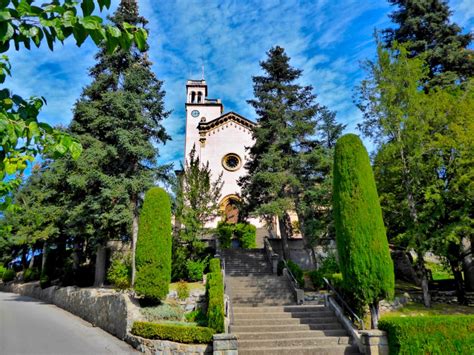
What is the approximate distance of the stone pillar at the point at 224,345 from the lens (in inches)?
318

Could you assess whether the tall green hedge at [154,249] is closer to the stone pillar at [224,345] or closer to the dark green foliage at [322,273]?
the stone pillar at [224,345]

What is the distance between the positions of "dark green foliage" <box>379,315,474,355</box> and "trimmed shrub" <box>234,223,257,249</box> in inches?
541

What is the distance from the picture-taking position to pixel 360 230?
1021 centimetres

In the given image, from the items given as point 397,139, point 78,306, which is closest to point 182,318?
point 78,306

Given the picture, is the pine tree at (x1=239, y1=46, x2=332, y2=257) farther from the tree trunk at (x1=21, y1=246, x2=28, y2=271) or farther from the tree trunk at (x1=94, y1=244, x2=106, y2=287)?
the tree trunk at (x1=21, y1=246, x2=28, y2=271)

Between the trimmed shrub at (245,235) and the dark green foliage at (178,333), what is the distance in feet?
42.3

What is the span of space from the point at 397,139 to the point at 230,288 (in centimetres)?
941

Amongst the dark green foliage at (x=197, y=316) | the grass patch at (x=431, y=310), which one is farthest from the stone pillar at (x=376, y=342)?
the dark green foliage at (x=197, y=316)

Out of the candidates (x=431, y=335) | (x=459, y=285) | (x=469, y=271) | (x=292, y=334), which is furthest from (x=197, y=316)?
(x=469, y=271)

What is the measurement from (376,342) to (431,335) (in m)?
1.32

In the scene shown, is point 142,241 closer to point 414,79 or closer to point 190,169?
point 190,169

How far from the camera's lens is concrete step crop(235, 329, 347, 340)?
9539 millimetres

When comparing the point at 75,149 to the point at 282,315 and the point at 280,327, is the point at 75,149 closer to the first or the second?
the point at 280,327

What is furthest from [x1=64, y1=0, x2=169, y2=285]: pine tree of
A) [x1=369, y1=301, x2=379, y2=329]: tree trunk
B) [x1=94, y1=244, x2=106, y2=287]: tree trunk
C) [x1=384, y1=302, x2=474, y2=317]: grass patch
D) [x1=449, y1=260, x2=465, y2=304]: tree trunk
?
[x1=449, y1=260, x2=465, y2=304]: tree trunk
